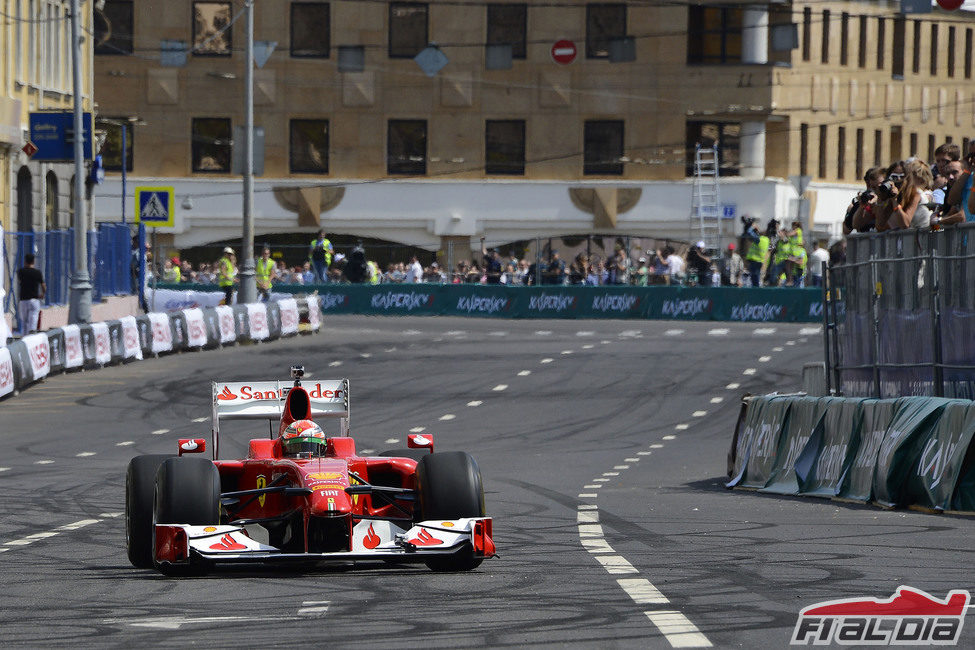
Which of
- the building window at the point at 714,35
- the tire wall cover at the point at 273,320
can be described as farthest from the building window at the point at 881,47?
the tire wall cover at the point at 273,320

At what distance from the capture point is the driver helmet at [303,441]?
38.8 feet

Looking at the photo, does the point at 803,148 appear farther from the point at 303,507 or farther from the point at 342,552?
the point at 342,552

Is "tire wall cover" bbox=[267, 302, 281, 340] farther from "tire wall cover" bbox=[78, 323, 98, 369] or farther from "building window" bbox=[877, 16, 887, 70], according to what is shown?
"building window" bbox=[877, 16, 887, 70]

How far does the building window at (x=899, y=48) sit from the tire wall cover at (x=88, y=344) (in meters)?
42.6

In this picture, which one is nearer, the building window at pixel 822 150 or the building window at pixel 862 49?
the building window at pixel 822 150

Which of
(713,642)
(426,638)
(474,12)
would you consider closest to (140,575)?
(426,638)

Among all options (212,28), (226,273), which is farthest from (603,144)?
(226,273)

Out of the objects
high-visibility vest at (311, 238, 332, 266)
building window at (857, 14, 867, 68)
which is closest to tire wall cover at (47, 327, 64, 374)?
high-visibility vest at (311, 238, 332, 266)

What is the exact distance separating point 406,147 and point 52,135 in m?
24.0

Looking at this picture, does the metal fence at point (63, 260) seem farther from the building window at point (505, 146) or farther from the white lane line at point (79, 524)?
the building window at point (505, 146)

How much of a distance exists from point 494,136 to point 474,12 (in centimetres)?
408

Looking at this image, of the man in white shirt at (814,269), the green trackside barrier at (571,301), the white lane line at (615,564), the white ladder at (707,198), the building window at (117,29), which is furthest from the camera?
the building window at (117,29)

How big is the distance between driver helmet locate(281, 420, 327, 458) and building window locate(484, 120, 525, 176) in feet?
169

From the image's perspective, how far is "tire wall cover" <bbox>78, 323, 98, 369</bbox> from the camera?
32.0 m
